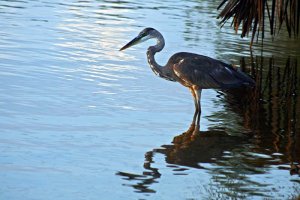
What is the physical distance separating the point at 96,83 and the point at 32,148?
430cm

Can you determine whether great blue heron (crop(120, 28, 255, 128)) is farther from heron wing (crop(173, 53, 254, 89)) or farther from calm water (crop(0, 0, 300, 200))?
calm water (crop(0, 0, 300, 200))

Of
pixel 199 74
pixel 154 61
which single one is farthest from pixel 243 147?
pixel 154 61

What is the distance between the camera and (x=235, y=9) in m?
15.9

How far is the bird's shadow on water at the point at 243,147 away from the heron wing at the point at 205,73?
49 cm

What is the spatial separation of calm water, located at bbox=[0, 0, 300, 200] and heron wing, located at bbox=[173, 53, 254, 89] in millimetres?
412

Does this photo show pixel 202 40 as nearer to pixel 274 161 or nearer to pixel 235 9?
pixel 235 9

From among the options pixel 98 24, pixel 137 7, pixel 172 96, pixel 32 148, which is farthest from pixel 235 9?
pixel 137 7

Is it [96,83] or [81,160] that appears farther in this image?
[96,83]

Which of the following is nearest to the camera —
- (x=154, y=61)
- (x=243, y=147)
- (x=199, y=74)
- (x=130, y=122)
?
(x=243, y=147)

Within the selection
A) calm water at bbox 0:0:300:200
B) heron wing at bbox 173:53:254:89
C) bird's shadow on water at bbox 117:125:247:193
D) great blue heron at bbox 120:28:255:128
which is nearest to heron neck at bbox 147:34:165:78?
great blue heron at bbox 120:28:255:128

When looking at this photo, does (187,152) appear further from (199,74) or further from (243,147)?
(199,74)

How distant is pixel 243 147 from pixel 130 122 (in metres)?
1.62

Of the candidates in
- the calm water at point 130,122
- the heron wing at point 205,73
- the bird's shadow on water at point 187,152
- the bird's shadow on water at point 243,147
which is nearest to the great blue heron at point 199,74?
the heron wing at point 205,73

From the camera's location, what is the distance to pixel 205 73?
12383mm
